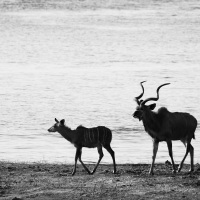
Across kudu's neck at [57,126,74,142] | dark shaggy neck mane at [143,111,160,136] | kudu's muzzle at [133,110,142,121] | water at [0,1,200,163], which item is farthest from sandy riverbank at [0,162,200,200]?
water at [0,1,200,163]

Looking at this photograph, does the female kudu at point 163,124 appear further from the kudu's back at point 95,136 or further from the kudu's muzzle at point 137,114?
the kudu's back at point 95,136

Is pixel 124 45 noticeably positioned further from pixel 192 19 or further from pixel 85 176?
pixel 85 176

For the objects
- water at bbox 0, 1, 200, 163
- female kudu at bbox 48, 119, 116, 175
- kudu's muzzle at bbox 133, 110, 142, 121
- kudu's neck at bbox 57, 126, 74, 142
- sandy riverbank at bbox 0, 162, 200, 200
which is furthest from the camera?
water at bbox 0, 1, 200, 163

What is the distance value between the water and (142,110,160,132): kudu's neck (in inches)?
113

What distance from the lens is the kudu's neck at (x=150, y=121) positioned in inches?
567

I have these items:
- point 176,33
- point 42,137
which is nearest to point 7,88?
point 42,137

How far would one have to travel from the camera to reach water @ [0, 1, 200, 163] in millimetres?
20125

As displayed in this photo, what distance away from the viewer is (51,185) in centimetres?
1326

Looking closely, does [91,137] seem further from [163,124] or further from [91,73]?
[91,73]

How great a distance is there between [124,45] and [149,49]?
8.00 feet

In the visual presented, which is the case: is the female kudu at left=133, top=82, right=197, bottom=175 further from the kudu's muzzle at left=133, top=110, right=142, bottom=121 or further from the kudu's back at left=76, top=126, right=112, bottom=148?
the kudu's back at left=76, top=126, right=112, bottom=148

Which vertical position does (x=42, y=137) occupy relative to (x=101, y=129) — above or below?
below

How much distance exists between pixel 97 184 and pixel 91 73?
21.6 meters

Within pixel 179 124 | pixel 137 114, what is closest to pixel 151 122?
pixel 137 114
